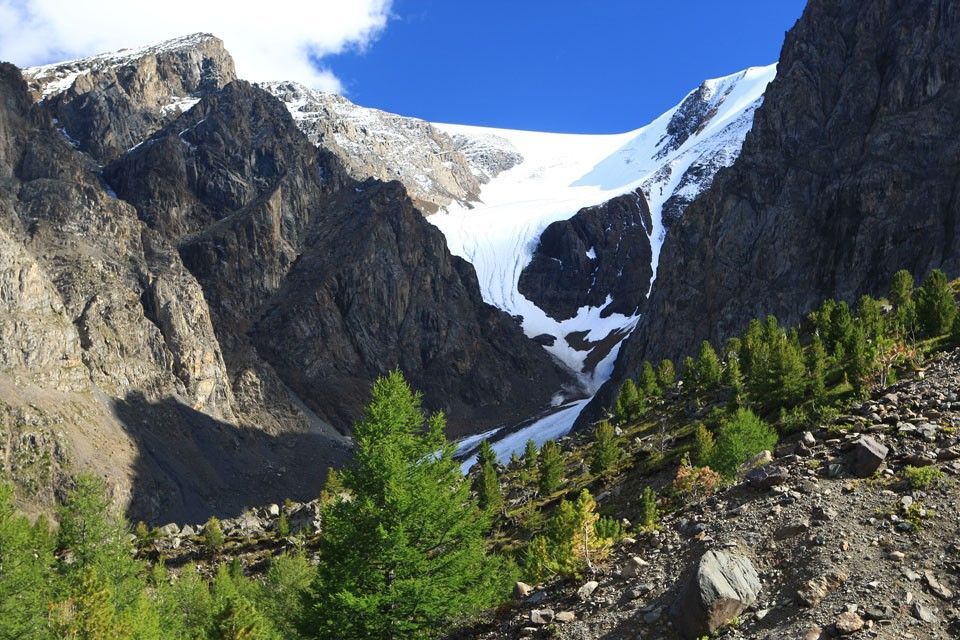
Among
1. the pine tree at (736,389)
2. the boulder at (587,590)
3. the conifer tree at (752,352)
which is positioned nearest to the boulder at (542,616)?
the boulder at (587,590)

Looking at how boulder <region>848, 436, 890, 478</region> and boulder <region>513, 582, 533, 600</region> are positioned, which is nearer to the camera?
boulder <region>848, 436, 890, 478</region>

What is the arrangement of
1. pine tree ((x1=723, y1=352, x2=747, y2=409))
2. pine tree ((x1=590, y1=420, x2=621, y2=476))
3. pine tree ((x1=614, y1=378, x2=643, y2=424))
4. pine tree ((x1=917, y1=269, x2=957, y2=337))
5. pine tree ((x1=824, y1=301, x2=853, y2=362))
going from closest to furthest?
1. pine tree ((x1=917, y1=269, x2=957, y2=337))
2. pine tree ((x1=824, y1=301, x2=853, y2=362))
3. pine tree ((x1=723, y1=352, x2=747, y2=409))
4. pine tree ((x1=590, y1=420, x2=621, y2=476))
5. pine tree ((x1=614, y1=378, x2=643, y2=424))

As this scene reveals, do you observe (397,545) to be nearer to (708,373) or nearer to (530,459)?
(708,373)

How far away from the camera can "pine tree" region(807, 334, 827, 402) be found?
189 feet

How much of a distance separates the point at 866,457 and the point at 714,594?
5858 mm

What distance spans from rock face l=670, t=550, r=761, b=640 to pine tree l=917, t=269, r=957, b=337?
49.8m

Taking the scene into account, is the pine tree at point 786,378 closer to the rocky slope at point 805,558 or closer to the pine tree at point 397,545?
the rocky slope at point 805,558

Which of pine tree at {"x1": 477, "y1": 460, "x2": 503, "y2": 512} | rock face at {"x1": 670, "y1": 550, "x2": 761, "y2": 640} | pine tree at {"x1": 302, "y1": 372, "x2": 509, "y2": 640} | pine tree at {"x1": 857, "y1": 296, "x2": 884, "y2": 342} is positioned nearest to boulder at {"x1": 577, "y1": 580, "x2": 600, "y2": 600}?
rock face at {"x1": 670, "y1": 550, "x2": 761, "y2": 640}

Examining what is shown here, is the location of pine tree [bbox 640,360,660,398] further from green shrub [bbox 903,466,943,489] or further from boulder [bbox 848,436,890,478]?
green shrub [bbox 903,466,943,489]

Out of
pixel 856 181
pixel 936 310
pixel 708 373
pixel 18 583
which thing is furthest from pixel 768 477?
pixel 856 181

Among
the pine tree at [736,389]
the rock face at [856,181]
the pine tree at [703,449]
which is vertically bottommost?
the pine tree at [703,449]

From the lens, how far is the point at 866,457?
19.1 metres

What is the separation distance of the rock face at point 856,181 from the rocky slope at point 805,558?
132 metres

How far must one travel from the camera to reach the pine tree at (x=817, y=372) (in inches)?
2264
